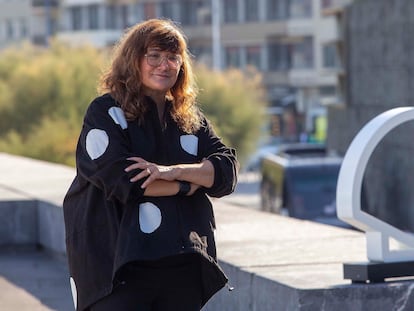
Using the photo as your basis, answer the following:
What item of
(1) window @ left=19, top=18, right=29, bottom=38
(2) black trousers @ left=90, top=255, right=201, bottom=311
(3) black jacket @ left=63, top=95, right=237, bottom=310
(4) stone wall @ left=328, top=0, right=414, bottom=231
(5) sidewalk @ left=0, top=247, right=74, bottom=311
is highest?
(3) black jacket @ left=63, top=95, right=237, bottom=310

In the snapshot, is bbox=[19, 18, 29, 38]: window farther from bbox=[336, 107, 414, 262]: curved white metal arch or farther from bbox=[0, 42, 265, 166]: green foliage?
bbox=[336, 107, 414, 262]: curved white metal arch

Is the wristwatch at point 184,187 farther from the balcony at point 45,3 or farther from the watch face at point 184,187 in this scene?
the balcony at point 45,3

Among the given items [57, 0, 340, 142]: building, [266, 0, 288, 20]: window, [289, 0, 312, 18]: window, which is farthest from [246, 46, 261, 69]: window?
[289, 0, 312, 18]: window

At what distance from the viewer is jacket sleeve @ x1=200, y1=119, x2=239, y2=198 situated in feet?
15.1

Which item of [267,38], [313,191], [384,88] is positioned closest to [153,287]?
[313,191]

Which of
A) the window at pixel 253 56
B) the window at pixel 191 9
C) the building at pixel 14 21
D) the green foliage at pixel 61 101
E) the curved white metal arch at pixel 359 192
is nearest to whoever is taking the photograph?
the curved white metal arch at pixel 359 192

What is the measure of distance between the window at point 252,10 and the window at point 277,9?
0.79 metres

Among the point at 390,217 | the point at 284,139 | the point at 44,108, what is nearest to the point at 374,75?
the point at 390,217

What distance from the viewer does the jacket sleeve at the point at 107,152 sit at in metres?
Answer: 4.37

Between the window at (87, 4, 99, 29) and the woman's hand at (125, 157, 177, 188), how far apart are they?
277 ft

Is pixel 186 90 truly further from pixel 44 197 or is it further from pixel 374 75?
pixel 374 75

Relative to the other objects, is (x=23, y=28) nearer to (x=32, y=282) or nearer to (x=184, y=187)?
(x=32, y=282)

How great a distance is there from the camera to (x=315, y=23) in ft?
256

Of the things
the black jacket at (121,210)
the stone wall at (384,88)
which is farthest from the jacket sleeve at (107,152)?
the stone wall at (384,88)
